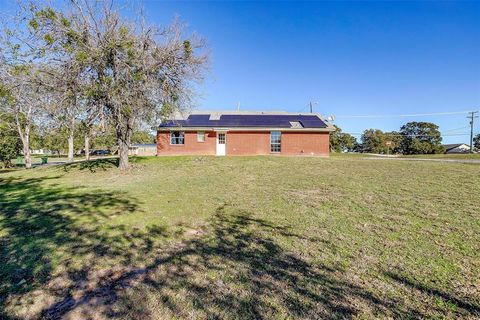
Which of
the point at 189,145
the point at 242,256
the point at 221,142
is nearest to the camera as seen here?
the point at 242,256

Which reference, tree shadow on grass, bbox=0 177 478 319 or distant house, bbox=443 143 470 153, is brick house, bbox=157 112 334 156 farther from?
distant house, bbox=443 143 470 153

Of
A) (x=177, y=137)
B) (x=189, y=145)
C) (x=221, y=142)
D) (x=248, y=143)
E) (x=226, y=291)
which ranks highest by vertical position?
(x=177, y=137)

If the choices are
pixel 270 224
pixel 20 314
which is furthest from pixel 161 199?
pixel 20 314

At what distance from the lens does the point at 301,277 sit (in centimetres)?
325

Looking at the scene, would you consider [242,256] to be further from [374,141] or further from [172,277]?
[374,141]

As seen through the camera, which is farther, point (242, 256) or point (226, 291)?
point (242, 256)

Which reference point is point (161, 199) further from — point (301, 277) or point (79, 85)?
point (79, 85)

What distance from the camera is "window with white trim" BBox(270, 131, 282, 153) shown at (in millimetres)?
22734

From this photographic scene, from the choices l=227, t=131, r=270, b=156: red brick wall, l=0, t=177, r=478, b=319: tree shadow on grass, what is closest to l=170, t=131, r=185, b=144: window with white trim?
l=227, t=131, r=270, b=156: red brick wall

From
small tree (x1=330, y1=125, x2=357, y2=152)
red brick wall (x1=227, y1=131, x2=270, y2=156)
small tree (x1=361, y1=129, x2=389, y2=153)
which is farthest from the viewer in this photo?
small tree (x1=361, y1=129, x2=389, y2=153)

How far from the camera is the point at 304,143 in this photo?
896 inches

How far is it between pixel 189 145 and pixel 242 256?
19.4 m

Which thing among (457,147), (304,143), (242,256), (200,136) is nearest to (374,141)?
(457,147)

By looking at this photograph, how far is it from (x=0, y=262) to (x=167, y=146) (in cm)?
1930
